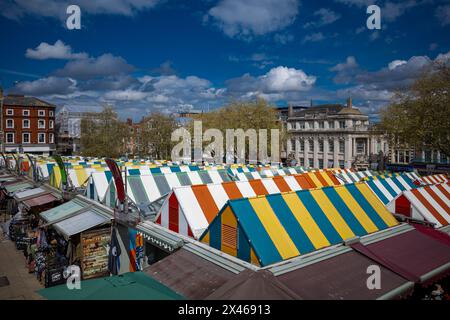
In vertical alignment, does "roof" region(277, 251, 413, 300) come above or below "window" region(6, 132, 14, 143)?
below

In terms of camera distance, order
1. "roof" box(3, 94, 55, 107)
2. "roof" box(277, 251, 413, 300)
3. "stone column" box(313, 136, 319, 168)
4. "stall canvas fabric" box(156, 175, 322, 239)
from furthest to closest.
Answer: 1. "roof" box(3, 94, 55, 107)
2. "stone column" box(313, 136, 319, 168)
3. "stall canvas fabric" box(156, 175, 322, 239)
4. "roof" box(277, 251, 413, 300)

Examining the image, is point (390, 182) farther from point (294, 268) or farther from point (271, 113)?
point (271, 113)

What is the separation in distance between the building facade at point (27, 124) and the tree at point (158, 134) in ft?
83.4

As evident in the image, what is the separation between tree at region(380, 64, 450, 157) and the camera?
24.1m

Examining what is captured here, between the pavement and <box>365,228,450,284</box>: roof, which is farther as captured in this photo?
the pavement

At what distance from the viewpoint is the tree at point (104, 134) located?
159 ft

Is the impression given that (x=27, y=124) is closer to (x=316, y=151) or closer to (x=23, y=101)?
(x=23, y=101)

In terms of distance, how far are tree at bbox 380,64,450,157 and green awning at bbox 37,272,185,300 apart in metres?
25.3

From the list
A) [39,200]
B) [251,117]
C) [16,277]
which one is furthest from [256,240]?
[251,117]

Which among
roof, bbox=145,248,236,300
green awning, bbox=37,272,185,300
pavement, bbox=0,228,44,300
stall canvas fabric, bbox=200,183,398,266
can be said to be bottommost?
pavement, bbox=0,228,44,300

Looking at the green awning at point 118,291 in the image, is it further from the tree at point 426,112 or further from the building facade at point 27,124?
the building facade at point 27,124

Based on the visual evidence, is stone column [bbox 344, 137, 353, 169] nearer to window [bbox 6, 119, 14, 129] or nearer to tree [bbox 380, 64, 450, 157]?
tree [bbox 380, 64, 450, 157]

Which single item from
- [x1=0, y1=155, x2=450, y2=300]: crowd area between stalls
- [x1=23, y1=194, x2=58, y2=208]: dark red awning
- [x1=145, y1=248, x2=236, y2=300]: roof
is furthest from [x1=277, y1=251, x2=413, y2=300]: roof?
[x1=23, y1=194, x2=58, y2=208]: dark red awning

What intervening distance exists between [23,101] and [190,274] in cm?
6626
